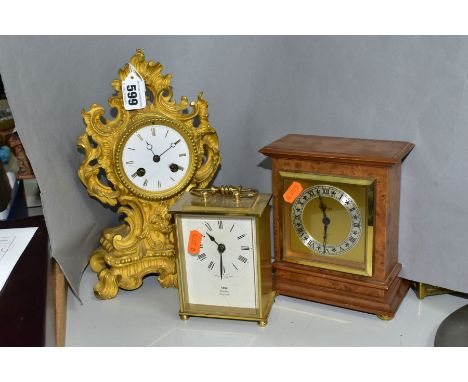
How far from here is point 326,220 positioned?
1595 millimetres

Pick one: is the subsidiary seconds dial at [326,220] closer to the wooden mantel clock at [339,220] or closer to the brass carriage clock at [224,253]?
the wooden mantel clock at [339,220]

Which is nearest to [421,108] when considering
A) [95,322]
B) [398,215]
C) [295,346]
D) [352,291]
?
[398,215]

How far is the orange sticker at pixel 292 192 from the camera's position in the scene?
1.58 metres

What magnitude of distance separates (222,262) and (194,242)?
0.31ft

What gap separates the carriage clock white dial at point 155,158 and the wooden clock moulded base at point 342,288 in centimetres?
40

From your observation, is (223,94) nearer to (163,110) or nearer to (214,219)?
(163,110)

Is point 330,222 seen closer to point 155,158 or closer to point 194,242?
point 194,242

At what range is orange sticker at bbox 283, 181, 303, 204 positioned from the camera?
1.58 meters

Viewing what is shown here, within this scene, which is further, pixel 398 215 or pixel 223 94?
pixel 223 94

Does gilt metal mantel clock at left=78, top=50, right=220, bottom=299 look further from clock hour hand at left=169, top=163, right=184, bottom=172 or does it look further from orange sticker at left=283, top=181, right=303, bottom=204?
orange sticker at left=283, top=181, right=303, bottom=204

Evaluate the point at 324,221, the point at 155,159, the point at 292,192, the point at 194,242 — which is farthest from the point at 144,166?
the point at 324,221

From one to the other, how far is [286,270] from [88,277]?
0.65 meters

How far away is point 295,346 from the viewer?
1465 millimetres

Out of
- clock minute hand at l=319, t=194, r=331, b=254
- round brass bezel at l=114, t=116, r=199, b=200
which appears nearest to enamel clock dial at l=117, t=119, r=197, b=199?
round brass bezel at l=114, t=116, r=199, b=200
